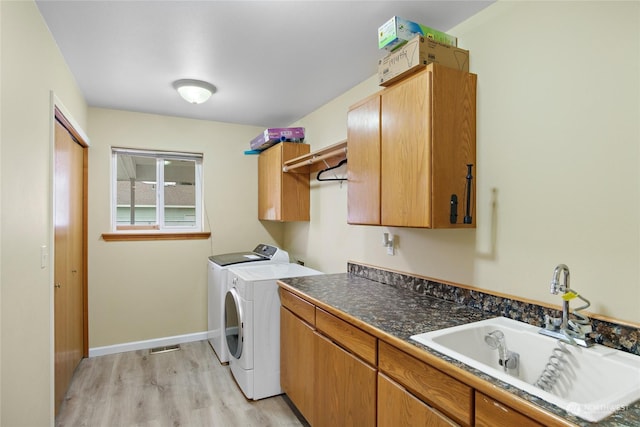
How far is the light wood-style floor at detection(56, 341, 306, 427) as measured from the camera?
2.28 m

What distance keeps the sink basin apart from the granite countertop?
0.03m

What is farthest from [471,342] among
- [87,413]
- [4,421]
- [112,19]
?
[87,413]

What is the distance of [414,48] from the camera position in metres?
1.59

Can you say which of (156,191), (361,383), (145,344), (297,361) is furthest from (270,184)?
(361,383)

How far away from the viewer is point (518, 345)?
1343 mm

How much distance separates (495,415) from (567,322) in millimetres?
549

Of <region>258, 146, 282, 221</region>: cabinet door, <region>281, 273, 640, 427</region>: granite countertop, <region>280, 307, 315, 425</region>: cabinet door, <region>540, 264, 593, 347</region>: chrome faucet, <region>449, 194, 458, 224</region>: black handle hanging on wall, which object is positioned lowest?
<region>280, 307, 315, 425</region>: cabinet door

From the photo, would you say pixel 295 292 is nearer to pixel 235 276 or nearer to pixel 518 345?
pixel 235 276

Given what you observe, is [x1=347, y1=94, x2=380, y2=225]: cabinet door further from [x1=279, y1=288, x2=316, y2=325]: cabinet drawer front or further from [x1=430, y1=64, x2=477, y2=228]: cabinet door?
[x1=279, y1=288, x2=316, y2=325]: cabinet drawer front

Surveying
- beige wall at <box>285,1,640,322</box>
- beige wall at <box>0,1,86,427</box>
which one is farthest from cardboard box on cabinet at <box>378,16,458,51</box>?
beige wall at <box>0,1,86,427</box>

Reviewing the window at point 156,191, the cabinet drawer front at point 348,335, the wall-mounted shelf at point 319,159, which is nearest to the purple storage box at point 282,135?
the wall-mounted shelf at point 319,159

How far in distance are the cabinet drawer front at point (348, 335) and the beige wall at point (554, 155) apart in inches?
25.1

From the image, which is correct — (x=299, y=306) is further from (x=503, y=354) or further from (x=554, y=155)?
(x=554, y=155)

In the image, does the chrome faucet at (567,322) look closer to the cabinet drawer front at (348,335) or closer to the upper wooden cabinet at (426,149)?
the upper wooden cabinet at (426,149)
